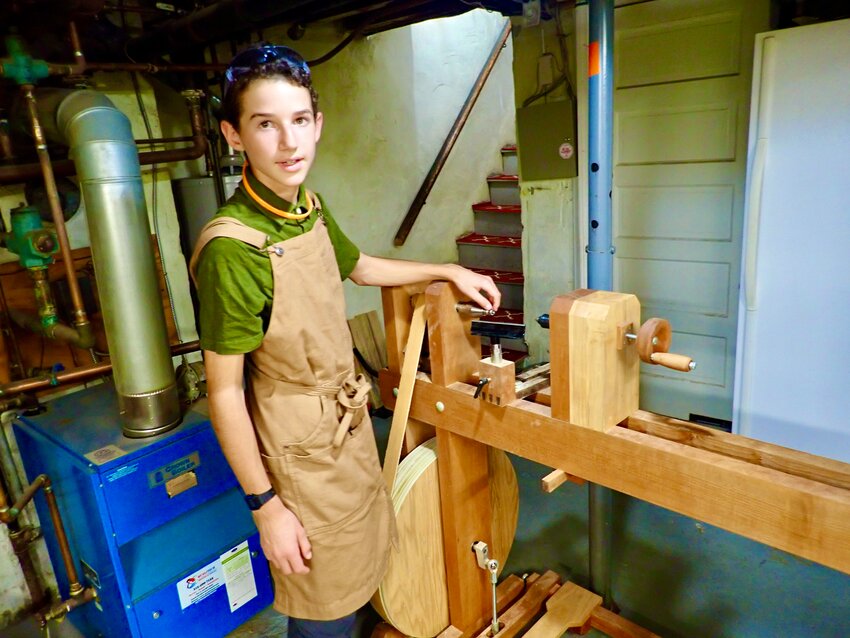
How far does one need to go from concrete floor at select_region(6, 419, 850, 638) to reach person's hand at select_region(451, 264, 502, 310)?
1207mm

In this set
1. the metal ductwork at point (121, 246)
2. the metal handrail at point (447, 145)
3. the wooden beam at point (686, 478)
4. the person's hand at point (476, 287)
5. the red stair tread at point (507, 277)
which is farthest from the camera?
the metal handrail at point (447, 145)

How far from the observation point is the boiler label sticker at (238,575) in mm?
1987

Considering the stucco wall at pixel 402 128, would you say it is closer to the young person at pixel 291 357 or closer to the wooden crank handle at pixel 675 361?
the young person at pixel 291 357

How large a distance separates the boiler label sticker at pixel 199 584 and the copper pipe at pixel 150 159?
4.36 ft

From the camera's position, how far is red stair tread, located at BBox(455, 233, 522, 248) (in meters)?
4.02

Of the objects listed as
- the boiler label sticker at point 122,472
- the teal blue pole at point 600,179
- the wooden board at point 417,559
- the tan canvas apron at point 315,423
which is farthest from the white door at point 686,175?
the boiler label sticker at point 122,472

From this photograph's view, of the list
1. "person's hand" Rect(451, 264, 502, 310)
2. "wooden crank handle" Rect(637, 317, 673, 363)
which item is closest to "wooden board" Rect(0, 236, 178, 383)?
"person's hand" Rect(451, 264, 502, 310)

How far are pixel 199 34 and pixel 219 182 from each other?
0.59 meters

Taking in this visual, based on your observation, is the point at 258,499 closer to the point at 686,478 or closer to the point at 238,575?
the point at 686,478

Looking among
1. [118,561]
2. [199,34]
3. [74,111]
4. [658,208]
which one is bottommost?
[118,561]

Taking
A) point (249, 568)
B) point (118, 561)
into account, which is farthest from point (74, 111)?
point (249, 568)

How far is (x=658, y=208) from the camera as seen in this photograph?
284 cm

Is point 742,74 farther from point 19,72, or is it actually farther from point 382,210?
point 19,72

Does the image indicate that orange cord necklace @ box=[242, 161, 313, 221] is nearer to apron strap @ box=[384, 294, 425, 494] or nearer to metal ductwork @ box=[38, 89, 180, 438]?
apron strap @ box=[384, 294, 425, 494]
